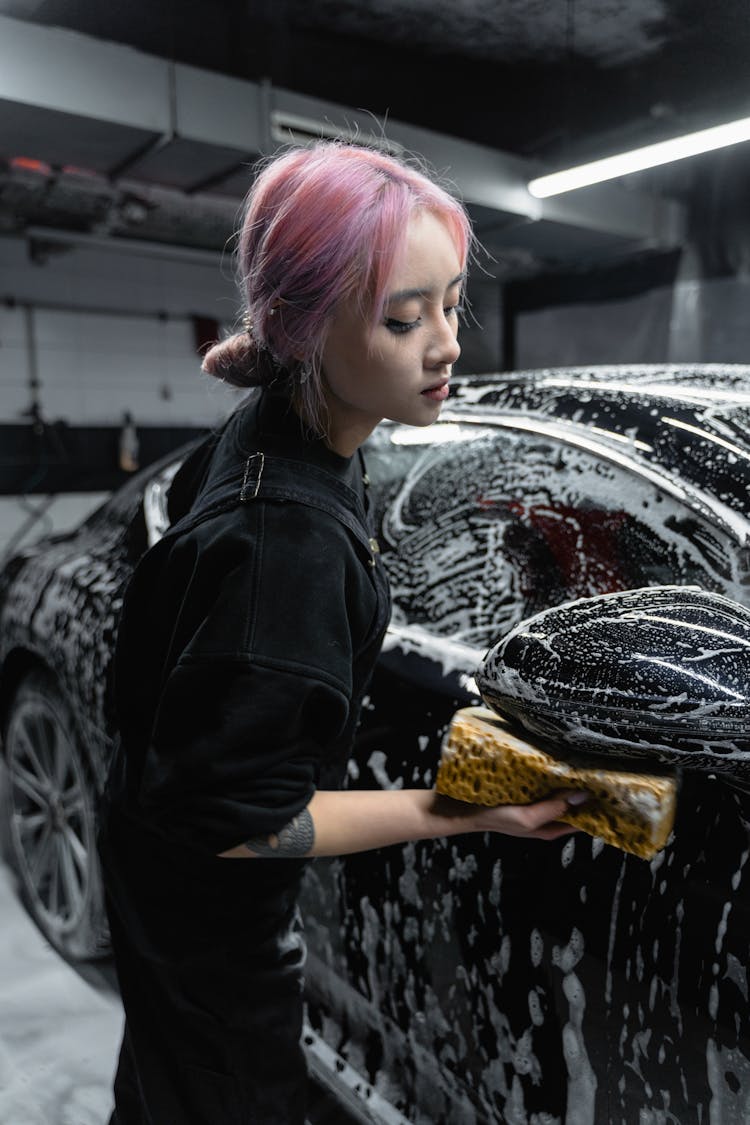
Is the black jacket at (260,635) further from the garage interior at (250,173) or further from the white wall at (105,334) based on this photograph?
the white wall at (105,334)

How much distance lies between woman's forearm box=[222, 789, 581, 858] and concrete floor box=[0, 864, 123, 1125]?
1086 millimetres

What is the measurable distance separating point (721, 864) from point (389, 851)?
48 cm

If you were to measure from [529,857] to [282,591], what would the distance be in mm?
463

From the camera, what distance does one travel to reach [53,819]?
6.27ft

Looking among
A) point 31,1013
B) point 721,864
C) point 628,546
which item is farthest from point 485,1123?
point 31,1013

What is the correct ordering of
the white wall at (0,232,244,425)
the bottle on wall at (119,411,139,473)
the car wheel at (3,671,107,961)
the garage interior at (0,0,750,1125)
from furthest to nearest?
the bottle on wall at (119,411,139,473) → the white wall at (0,232,244,425) → the garage interior at (0,0,750,1125) → the car wheel at (3,671,107,961)

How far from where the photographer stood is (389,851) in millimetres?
1121

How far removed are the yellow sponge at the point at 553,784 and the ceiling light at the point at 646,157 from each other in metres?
2.65

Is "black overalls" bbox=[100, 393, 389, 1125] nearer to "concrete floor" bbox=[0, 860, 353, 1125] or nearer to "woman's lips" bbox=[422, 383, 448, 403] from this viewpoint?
"woman's lips" bbox=[422, 383, 448, 403]

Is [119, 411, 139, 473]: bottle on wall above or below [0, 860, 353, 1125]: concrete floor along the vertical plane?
above

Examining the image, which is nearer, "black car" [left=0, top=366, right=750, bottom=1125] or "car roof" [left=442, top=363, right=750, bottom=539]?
"black car" [left=0, top=366, right=750, bottom=1125]

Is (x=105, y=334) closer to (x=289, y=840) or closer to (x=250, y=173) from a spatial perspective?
(x=250, y=173)

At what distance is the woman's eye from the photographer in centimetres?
73

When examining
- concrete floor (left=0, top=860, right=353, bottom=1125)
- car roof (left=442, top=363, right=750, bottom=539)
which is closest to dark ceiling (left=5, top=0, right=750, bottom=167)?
car roof (left=442, top=363, right=750, bottom=539)
